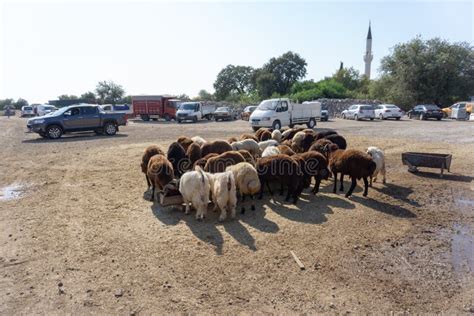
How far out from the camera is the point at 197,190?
6484 millimetres

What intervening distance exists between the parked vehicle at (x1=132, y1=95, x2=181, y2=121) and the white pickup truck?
56.4 feet

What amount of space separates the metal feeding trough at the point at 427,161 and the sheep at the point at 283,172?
4480 millimetres

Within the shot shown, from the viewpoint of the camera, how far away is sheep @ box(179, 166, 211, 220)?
6465mm

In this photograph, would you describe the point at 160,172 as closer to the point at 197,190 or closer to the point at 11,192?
the point at 197,190

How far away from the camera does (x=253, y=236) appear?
5.85 m

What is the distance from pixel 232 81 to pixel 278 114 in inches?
2973

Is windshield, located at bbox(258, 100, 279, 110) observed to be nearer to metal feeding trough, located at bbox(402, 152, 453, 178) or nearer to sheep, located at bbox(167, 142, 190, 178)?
metal feeding trough, located at bbox(402, 152, 453, 178)

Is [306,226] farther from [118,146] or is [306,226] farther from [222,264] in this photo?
[118,146]

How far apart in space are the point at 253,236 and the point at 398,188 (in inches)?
191

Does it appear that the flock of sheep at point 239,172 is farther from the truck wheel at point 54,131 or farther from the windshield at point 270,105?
the truck wheel at point 54,131

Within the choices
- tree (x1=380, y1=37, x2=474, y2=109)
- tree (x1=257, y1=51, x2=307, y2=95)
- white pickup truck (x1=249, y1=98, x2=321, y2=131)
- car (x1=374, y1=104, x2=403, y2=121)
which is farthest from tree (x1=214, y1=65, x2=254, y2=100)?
white pickup truck (x1=249, y1=98, x2=321, y2=131)

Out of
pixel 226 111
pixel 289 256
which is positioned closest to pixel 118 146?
pixel 289 256

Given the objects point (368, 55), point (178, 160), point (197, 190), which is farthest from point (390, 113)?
point (368, 55)

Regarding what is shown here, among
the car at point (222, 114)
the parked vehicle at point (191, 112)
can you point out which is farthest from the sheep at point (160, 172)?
the car at point (222, 114)
